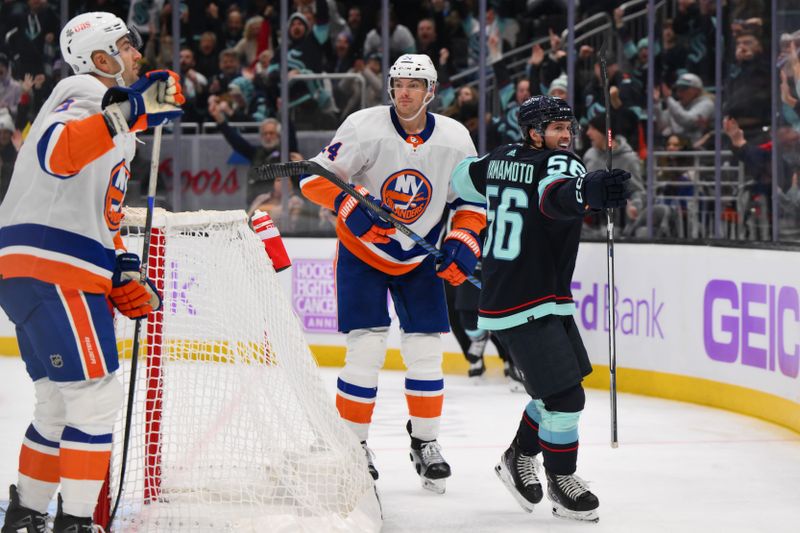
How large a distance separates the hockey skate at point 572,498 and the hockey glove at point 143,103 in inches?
56.6

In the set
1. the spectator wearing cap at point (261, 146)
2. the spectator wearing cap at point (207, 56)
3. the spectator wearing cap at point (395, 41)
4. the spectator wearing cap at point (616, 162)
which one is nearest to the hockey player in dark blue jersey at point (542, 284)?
the spectator wearing cap at point (616, 162)

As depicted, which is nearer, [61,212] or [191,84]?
[61,212]

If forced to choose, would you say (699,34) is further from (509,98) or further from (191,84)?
(191,84)

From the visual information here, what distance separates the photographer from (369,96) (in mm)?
7449

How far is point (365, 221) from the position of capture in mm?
3471

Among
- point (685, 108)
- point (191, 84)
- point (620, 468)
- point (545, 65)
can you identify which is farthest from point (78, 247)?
point (191, 84)

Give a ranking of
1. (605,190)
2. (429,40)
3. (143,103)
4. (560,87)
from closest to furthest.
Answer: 1. (143,103)
2. (605,190)
3. (560,87)
4. (429,40)

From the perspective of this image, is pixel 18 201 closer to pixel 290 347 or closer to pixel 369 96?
pixel 290 347

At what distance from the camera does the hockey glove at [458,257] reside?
3488mm

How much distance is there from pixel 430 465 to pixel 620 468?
761 millimetres

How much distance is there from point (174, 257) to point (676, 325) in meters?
2.80

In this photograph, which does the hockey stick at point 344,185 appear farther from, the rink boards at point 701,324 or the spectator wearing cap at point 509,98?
the spectator wearing cap at point 509,98

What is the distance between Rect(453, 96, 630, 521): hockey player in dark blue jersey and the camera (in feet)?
10.1

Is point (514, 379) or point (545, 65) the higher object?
point (545, 65)
